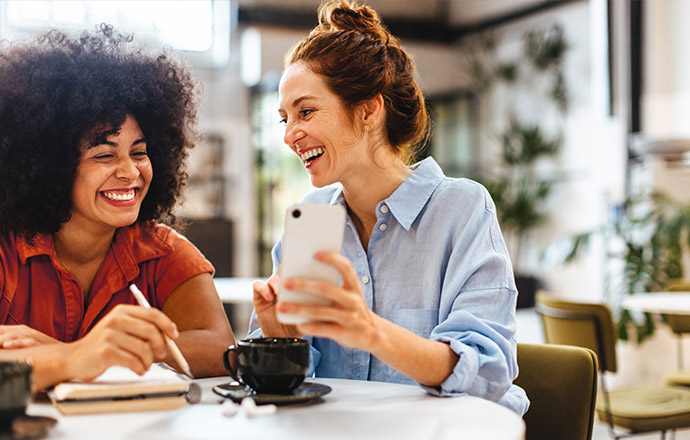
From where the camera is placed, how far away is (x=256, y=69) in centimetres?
848

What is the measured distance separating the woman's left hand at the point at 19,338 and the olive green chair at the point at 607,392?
217 cm

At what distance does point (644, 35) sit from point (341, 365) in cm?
582

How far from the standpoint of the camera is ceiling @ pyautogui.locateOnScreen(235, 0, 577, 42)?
880 cm

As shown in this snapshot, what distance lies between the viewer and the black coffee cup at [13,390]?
1.03 metres

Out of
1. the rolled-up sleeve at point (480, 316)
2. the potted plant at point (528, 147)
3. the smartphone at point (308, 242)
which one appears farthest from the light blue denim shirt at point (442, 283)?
the potted plant at point (528, 147)

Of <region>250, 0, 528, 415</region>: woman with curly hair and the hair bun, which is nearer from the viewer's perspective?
<region>250, 0, 528, 415</region>: woman with curly hair

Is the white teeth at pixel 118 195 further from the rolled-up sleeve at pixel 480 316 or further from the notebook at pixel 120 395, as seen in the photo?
the rolled-up sleeve at pixel 480 316

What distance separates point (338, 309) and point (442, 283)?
0.52 metres

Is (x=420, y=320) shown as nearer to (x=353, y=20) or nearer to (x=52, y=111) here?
(x=353, y=20)

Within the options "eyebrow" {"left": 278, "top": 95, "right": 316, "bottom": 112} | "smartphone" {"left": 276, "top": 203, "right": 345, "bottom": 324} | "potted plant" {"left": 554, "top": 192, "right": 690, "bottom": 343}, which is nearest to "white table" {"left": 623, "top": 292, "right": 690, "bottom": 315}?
"potted plant" {"left": 554, "top": 192, "right": 690, "bottom": 343}

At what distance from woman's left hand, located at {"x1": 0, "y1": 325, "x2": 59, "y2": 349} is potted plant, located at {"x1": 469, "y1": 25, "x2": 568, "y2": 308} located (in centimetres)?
728

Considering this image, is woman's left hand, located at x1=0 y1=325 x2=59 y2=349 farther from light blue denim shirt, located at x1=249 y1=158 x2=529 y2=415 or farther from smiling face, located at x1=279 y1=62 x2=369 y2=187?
smiling face, located at x1=279 y1=62 x2=369 y2=187

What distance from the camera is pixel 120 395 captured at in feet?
3.74

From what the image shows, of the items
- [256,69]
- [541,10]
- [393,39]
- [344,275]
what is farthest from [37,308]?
[541,10]
